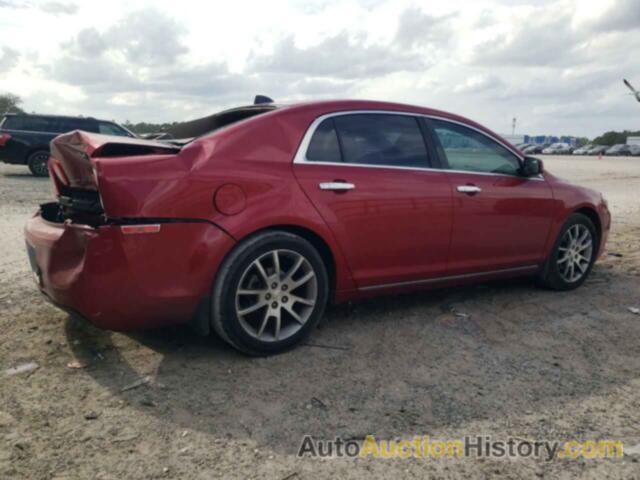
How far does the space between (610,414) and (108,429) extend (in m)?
2.57

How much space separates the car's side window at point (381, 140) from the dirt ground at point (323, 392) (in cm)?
125

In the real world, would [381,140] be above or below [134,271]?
above

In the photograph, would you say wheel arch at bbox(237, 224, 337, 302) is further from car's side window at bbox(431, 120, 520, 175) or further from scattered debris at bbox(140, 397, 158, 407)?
car's side window at bbox(431, 120, 520, 175)

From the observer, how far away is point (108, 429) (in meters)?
2.70

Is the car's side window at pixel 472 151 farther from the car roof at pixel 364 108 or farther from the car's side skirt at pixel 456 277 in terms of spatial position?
the car's side skirt at pixel 456 277

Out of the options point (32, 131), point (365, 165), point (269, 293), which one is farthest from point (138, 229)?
point (32, 131)

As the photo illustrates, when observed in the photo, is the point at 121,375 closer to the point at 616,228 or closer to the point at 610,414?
the point at 610,414

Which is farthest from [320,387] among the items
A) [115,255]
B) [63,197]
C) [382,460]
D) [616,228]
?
[616,228]

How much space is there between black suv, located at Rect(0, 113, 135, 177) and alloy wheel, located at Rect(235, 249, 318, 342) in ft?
42.5

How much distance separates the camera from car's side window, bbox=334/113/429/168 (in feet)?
12.8

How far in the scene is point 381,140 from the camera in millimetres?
4055

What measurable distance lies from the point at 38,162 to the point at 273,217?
14755 mm

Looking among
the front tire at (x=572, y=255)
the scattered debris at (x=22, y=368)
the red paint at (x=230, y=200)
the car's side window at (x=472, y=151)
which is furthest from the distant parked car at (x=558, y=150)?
the scattered debris at (x=22, y=368)

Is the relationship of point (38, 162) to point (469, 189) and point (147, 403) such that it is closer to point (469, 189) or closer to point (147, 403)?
point (469, 189)
